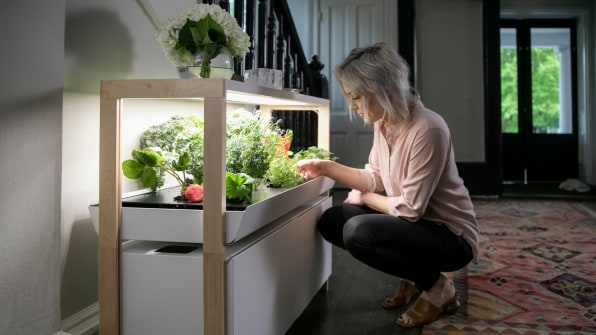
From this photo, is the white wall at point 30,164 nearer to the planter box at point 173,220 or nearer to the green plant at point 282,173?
the planter box at point 173,220

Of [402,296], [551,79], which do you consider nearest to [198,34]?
[402,296]

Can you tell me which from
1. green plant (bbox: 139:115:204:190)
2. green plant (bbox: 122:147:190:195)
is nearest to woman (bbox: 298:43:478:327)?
green plant (bbox: 139:115:204:190)

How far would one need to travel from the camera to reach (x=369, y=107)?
199 centimetres

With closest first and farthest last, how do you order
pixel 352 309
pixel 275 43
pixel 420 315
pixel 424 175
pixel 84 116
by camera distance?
pixel 84 116 → pixel 424 175 → pixel 420 315 → pixel 352 309 → pixel 275 43

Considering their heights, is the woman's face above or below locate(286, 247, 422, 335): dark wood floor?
above

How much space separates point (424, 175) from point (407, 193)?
0.09m

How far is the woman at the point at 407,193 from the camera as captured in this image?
194 centimetres

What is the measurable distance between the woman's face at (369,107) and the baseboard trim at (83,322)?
1104 millimetres

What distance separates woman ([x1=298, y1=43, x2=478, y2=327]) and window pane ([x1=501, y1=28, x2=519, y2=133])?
5.82 m

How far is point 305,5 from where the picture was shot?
6242 millimetres

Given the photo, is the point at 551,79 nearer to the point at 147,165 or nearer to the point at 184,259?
the point at 147,165

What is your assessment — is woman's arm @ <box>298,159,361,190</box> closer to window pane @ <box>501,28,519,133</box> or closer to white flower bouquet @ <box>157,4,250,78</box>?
white flower bouquet @ <box>157,4,250,78</box>

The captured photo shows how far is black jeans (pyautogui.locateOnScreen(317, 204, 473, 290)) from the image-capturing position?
1.99m

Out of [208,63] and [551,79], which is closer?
[208,63]
